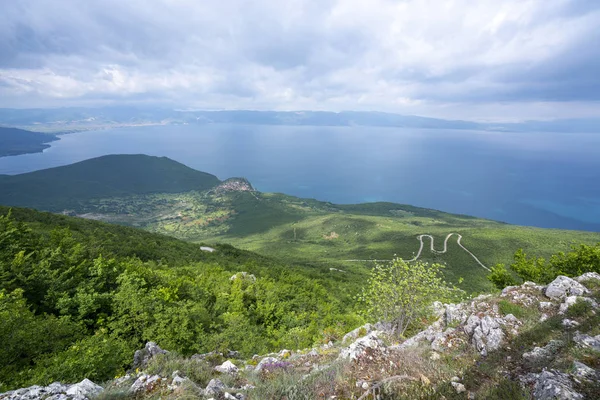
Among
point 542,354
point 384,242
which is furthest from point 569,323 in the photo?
point 384,242

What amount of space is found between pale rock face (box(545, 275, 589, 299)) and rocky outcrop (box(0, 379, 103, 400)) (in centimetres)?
1943

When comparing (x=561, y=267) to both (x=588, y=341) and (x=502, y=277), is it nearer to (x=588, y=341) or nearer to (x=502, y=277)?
(x=502, y=277)

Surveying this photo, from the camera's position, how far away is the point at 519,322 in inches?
443

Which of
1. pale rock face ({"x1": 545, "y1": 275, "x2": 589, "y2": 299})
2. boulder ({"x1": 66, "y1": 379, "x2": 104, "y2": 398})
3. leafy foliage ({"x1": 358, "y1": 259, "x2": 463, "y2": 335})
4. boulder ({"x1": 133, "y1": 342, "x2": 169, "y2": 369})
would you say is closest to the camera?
boulder ({"x1": 66, "y1": 379, "x2": 104, "y2": 398})

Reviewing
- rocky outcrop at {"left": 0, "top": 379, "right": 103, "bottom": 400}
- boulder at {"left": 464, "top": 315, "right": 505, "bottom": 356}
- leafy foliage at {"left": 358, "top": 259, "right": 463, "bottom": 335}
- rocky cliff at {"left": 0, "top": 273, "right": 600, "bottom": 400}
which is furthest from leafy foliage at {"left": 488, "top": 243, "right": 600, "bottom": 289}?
rocky outcrop at {"left": 0, "top": 379, "right": 103, "bottom": 400}

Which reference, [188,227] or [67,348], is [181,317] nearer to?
[67,348]

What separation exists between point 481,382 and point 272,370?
646 centimetres

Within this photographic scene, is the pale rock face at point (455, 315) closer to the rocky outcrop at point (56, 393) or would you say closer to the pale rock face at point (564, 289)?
the pale rock face at point (564, 289)

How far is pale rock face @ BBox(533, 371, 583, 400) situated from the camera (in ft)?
17.6

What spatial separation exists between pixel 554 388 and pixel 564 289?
1157 cm

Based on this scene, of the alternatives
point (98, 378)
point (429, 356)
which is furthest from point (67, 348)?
point (429, 356)

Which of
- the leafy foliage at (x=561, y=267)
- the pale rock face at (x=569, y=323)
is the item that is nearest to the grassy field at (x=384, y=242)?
the leafy foliage at (x=561, y=267)

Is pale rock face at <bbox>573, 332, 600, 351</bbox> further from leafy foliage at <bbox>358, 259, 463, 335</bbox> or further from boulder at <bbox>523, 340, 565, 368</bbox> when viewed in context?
leafy foliage at <bbox>358, 259, 463, 335</bbox>

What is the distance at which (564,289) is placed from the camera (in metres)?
13.6
